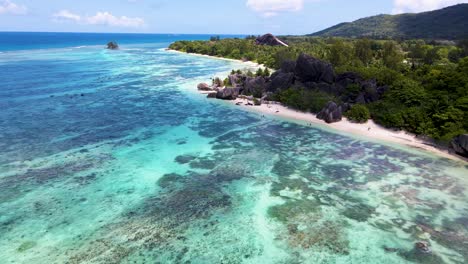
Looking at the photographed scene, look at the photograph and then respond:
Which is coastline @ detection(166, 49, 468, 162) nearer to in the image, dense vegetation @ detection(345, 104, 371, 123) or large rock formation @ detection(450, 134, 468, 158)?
large rock formation @ detection(450, 134, 468, 158)

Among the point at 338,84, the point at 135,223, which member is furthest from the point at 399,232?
the point at 338,84

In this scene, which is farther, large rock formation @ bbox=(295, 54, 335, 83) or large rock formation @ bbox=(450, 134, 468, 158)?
large rock formation @ bbox=(295, 54, 335, 83)

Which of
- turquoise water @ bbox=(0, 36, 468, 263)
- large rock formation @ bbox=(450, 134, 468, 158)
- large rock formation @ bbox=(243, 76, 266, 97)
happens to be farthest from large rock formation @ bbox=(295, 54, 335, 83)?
large rock formation @ bbox=(450, 134, 468, 158)

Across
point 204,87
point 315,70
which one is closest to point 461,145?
point 315,70

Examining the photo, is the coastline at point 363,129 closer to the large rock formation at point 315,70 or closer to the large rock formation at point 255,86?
the large rock formation at point 255,86

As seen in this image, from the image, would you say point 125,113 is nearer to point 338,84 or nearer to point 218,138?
point 218,138

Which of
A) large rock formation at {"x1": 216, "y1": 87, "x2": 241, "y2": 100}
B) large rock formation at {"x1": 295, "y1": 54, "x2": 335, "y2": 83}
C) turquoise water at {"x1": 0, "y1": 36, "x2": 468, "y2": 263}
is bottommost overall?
turquoise water at {"x1": 0, "y1": 36, "x2": 468, "y2": 263}

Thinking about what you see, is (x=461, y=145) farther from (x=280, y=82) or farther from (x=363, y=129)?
(x=280, y=82)
